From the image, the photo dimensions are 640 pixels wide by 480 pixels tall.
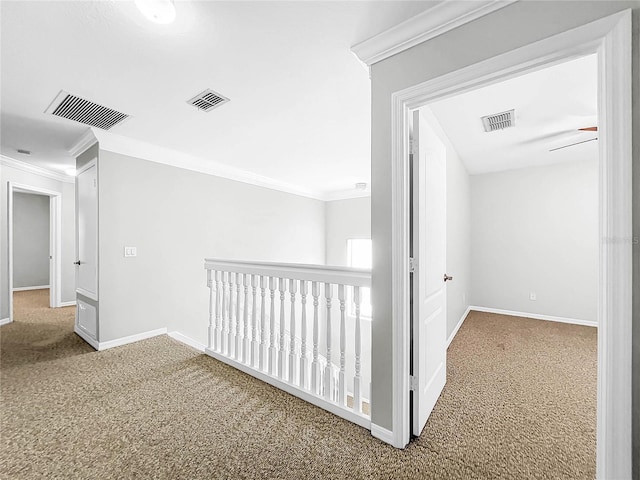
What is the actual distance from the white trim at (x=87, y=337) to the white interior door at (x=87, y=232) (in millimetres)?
463

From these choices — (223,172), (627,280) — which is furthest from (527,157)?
(223,172)

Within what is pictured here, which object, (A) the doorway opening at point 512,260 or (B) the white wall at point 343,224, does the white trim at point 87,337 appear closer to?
(A) the doorway opening at point 512,260

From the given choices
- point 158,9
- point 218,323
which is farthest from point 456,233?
point 158,9

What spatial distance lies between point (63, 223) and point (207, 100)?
4.90 m

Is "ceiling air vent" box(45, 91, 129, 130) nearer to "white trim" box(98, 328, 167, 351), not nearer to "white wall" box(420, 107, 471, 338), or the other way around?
"white trim" box(98, 328, 167, 351)

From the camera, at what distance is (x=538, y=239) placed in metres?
4.48

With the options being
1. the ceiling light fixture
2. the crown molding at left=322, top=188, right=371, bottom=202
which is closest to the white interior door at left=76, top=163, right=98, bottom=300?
the ceiling light fixture

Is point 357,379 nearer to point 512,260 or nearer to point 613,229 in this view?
point 613,229

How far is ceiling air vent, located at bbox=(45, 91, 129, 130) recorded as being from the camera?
7.80 ft

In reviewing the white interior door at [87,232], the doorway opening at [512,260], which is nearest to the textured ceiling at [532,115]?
the doorway opening at [512,260]

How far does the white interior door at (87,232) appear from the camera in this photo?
3160 millimetres

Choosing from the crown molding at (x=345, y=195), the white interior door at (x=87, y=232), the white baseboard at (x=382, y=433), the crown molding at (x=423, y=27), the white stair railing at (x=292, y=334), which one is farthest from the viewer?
the crown molding at (x=345, y=195)

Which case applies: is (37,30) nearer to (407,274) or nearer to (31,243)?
(407,274)

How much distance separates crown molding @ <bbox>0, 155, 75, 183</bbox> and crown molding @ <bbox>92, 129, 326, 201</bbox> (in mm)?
2126
